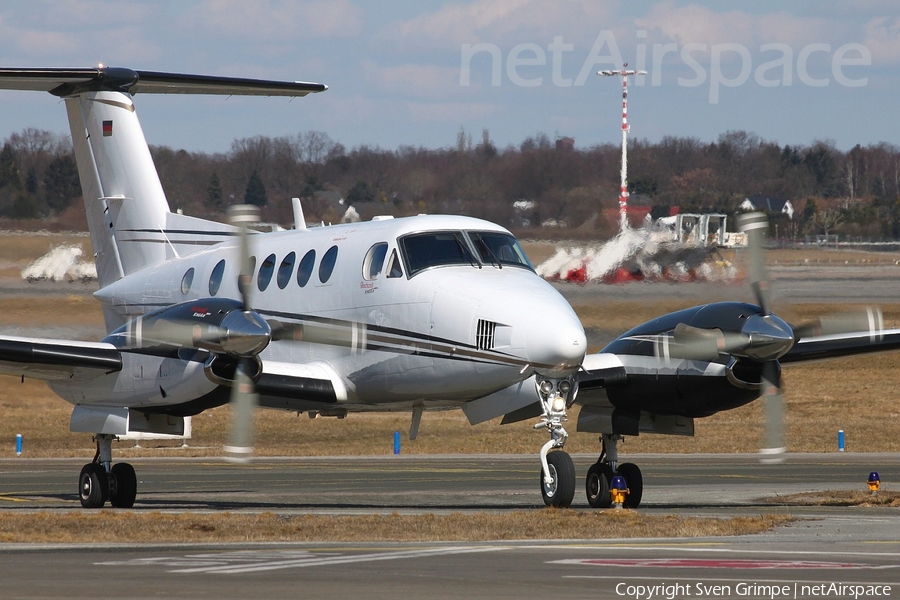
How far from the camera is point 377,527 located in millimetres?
13195

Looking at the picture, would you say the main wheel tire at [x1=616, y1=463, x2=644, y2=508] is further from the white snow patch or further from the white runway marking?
the white snow patch

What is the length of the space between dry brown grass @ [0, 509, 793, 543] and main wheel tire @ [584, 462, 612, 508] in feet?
7.70

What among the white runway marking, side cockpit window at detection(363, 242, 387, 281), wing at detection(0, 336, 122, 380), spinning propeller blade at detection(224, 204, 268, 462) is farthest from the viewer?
wing at detection(0, 336, 122, 380)

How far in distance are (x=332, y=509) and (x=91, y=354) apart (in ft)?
12.8

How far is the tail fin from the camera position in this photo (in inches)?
806

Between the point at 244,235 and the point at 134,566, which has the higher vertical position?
the point at 244,235

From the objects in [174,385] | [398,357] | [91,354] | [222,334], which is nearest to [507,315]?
[398,357]

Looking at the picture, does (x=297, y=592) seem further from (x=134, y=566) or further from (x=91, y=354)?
(x=91, y=354)

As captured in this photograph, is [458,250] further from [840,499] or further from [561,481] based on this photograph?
[840,499]

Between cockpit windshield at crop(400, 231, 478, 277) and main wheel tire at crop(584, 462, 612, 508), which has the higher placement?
cockpit windshield at crop(400, 231, 478, 277)

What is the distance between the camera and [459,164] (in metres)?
29.7

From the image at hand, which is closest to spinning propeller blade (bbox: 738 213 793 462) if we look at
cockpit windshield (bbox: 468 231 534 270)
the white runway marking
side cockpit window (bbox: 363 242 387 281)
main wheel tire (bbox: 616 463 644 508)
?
main wheel tire (bbox: 616 463 644 508)

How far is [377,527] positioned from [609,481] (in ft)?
14.4

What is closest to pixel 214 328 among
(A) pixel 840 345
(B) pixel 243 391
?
(B) pixel 243 391
